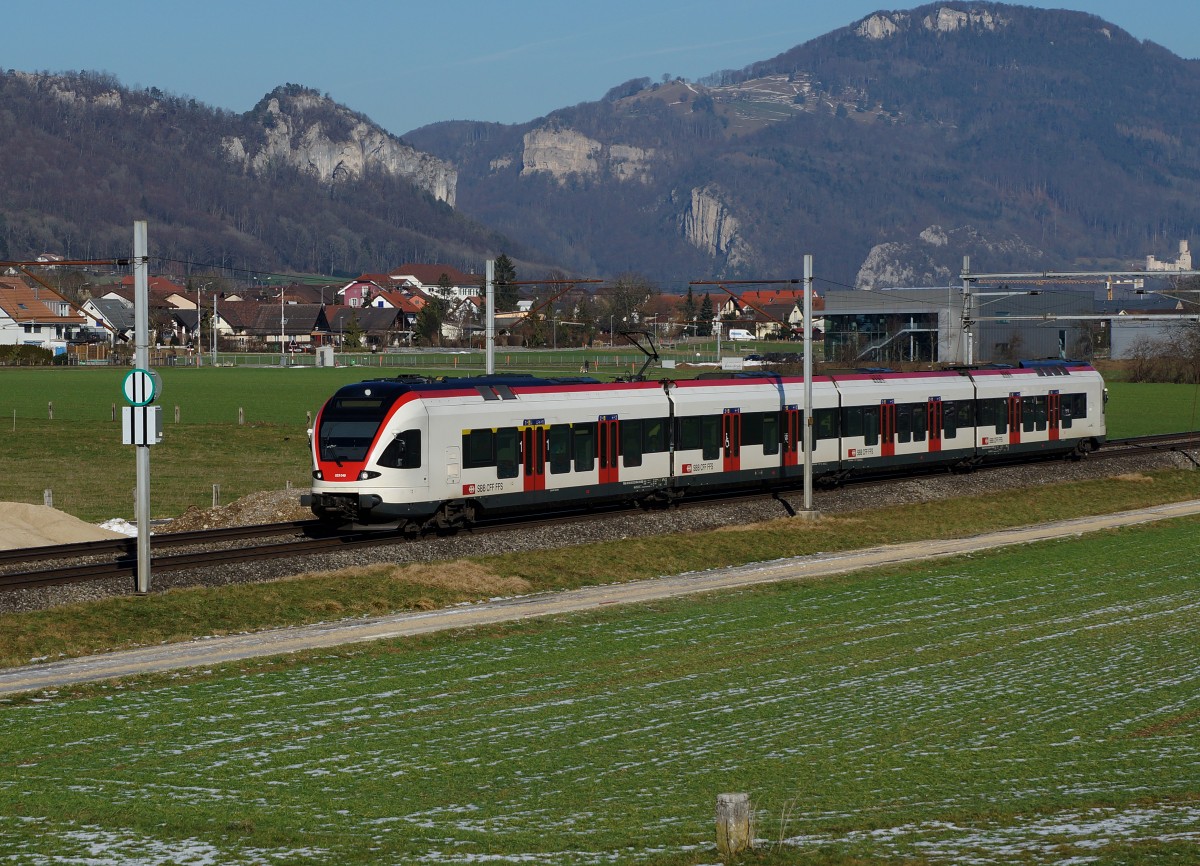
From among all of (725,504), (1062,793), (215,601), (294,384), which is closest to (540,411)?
(725,504)

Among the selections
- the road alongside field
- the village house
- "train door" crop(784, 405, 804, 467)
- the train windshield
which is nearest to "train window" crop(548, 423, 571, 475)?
the road alongside field

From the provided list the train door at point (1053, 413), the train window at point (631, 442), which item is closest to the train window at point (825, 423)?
the train window at point (631, 442)

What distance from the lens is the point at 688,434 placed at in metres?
43.2

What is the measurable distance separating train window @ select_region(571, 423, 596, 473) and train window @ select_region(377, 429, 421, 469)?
18.5 feet

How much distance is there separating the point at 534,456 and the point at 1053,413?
2768 cm

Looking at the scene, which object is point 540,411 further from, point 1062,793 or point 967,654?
point 1062,793

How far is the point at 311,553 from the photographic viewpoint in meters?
33.4

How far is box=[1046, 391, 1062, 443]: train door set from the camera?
193 feet

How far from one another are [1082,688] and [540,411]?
18721 mm

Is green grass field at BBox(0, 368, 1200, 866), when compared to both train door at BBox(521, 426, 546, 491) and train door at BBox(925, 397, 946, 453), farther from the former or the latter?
train door at BBox(925, 397, 946, 453)

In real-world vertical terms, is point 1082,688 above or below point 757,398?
below

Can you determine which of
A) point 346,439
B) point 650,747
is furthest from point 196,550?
point 650,747

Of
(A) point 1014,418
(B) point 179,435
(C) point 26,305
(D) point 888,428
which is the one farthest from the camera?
(C) point 26,305

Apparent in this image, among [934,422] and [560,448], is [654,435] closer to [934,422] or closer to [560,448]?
[560,448]
